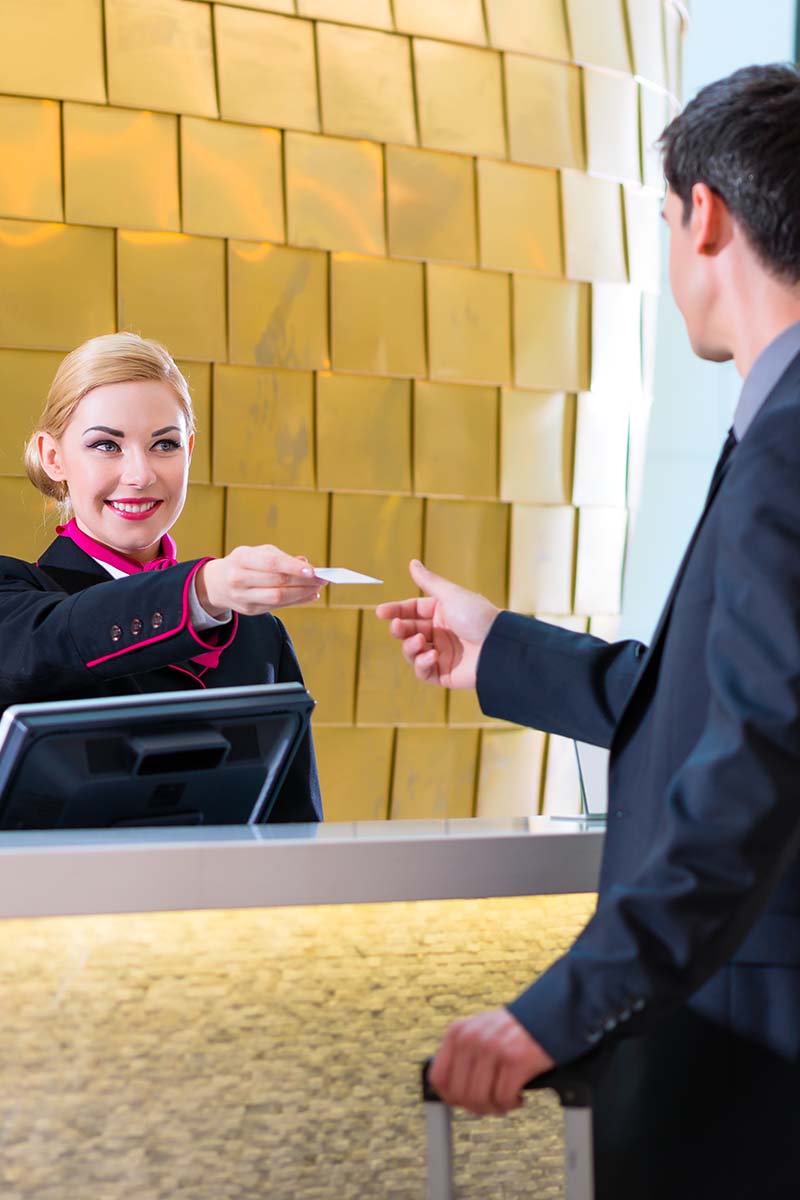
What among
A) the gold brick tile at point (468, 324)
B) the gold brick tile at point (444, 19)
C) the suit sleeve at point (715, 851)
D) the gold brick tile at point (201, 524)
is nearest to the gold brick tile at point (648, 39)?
the gold brick tile at point (444, 19)

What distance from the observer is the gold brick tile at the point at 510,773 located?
2844 millimetres

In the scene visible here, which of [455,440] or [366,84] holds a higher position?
[366,84]

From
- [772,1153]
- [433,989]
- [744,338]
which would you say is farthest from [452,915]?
[744,338]

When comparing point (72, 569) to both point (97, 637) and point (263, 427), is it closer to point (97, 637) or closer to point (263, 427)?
point (97, 637)

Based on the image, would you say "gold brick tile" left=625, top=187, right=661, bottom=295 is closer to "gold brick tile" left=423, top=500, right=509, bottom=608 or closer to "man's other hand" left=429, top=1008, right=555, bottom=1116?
"gold brick tile" left=423, top=500, right=509, bottom=608

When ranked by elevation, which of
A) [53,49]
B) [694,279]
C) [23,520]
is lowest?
[23,520]

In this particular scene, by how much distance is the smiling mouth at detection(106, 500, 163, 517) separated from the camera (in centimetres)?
176

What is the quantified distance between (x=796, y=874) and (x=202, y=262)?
193 cm

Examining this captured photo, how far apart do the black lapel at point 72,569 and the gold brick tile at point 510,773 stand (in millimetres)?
1297

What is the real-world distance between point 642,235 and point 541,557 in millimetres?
793

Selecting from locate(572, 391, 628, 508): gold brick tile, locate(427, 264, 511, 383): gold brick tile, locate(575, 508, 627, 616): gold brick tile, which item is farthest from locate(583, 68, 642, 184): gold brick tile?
locate(575, 508, 627, 616): gold brick tile

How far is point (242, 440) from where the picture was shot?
2.53m

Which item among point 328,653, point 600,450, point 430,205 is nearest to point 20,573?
point 328,653

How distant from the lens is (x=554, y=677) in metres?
1.24
